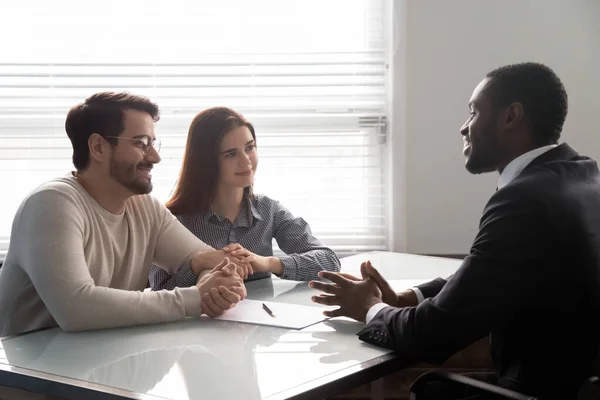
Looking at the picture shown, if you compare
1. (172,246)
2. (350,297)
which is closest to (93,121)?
(172,246)

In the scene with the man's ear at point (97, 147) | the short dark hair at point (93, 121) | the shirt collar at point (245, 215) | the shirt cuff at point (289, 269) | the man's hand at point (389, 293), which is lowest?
the shirt cuff at point (289, 269)

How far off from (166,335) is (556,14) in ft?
7.90

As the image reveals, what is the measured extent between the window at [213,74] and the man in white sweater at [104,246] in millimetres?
1113

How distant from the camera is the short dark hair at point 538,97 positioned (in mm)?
1931

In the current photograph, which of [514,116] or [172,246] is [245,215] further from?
[514,116]

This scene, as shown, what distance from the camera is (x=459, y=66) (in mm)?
3398

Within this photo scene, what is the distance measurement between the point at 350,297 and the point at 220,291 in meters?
0.34

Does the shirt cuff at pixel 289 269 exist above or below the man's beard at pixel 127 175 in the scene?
below

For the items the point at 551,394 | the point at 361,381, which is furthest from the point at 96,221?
the point at 551,394

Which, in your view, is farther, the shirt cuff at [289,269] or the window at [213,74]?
the window at [213,74]

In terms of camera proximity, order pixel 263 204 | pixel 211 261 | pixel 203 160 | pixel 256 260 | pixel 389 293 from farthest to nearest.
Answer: pixel 263 204 < pixel 203 160 < pixel 256 260 < pixel 211 261 < pixel 389 293

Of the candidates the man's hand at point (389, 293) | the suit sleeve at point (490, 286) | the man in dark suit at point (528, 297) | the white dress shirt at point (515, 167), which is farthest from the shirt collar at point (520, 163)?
the man's hand at point (389, 293)

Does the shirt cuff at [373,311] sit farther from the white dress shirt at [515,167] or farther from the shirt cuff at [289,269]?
the shirt cuff at [289,269]

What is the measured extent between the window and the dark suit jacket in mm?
1752
